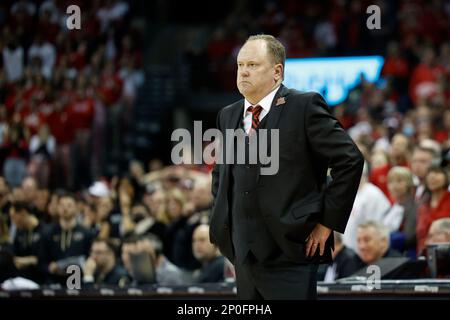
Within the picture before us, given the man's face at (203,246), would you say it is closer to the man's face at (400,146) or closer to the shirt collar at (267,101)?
the man's face at (400,146)

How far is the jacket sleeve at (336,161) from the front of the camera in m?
4.30

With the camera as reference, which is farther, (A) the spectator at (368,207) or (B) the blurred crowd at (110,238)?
(A) the spectator at (368,207)

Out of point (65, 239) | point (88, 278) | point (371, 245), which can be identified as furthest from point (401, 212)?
point (65, 239)

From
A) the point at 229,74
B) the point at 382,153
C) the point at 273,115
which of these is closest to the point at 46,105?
the point at 229,74

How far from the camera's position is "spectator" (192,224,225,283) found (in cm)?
845

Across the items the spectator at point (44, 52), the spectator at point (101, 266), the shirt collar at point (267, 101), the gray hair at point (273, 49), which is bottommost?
the spectator at point (101, 266)

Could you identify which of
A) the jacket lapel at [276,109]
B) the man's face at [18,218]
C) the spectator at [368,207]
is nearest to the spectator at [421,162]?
the spectator at [368,207]

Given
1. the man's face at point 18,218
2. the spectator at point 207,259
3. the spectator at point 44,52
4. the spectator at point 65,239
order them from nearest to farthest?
the spectator at point 207,259 → the spectator at point 65,239 → the man's face at point 18,218 → the spectator at point 44,52

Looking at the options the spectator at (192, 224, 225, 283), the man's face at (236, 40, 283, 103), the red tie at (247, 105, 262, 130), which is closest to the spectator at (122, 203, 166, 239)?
the spectator at (192, 224, 225, 283)

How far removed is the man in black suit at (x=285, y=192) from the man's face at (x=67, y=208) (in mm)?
5922

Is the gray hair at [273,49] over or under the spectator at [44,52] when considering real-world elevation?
under

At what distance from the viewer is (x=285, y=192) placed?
4383mm

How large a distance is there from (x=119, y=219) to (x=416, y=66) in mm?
6327

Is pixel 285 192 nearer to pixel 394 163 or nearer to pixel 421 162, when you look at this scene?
pixel 421 162
